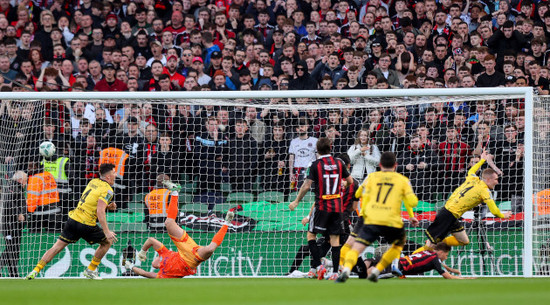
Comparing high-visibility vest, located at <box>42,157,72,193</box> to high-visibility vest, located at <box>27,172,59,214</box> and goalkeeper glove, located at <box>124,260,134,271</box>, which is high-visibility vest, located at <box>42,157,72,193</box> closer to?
high-visibility vest, located at <box>27,172,59,214</box>

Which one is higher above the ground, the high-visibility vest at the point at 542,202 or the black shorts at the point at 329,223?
the high-visibility vest at the point at 542,202

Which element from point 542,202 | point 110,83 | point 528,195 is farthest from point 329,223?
point 110,83

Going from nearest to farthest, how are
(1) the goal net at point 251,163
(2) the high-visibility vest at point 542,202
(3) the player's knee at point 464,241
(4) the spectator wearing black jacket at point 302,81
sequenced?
(3) the player's knee at point 464,241
(2) the high-visibility vest at point 542,202
(1) the goal net at point 251,163
(4) the spectator wearing black jacket at point 302,81

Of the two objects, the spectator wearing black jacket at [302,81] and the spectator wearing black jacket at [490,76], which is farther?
the spectator wearing black jacket at [302,81]

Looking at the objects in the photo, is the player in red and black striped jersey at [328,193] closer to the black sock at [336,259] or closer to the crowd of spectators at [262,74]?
the black sock at [336,259]

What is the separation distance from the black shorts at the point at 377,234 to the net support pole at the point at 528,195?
321 centimetres

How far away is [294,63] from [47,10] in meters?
6.03

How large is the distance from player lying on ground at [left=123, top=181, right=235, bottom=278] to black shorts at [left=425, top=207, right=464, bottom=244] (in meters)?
2.83

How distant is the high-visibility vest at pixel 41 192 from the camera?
1324 centimetres

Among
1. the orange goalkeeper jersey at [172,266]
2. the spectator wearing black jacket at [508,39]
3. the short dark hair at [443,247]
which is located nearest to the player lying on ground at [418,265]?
the short dark hair at [443,247]

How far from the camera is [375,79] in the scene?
48.5ft

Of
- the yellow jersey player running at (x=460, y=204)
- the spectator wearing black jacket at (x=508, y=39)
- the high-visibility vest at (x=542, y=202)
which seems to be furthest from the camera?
the spectator wearing black jacket at (x=508, y=39)

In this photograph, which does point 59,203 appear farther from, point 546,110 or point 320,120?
point 546,110

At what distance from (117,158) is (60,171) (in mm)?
946
